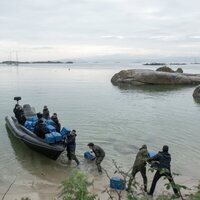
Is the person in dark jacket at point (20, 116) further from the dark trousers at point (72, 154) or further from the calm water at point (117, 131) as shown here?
the dark trousers at point (72, 154)

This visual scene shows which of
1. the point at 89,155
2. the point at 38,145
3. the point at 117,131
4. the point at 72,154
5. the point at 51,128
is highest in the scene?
the point at 51,128

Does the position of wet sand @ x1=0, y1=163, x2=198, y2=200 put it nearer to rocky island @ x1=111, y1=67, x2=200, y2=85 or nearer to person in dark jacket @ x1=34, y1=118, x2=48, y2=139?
person in dark jacket @ x1=34, y1=118, x2=48, y2=139

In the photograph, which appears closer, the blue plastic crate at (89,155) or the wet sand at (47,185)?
the wet sand at (47,185)

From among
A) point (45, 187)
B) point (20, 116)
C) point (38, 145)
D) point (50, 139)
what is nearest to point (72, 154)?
point (50, 139)

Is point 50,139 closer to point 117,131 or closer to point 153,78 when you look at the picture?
point 117,131

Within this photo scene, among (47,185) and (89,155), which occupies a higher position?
(89,155)

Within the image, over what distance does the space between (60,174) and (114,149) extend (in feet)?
11.5

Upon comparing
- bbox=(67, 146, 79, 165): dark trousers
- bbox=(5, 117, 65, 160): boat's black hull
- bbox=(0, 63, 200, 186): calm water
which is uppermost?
bbox=(5, 117, 65, 160): boat's black hull

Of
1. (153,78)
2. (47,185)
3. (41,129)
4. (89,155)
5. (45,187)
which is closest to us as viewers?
(45,187)

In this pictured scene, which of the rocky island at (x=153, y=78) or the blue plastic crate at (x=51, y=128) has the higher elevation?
the blue plastic crate at (x=51, y=128)

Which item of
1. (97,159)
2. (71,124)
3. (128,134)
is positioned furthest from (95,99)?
(97,159)

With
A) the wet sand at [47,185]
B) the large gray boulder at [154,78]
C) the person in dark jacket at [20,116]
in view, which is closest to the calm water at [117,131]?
the wet sand at [47,185]

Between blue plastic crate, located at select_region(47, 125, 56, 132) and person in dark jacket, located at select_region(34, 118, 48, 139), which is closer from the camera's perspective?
person in dark jacket, located at select_region(34, 118, 48, 139)

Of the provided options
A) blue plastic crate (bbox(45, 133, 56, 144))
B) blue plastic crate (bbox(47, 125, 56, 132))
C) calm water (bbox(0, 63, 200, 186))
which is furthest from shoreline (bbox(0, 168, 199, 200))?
blue plastic crate (bbox(47, 125, 56, 132))
